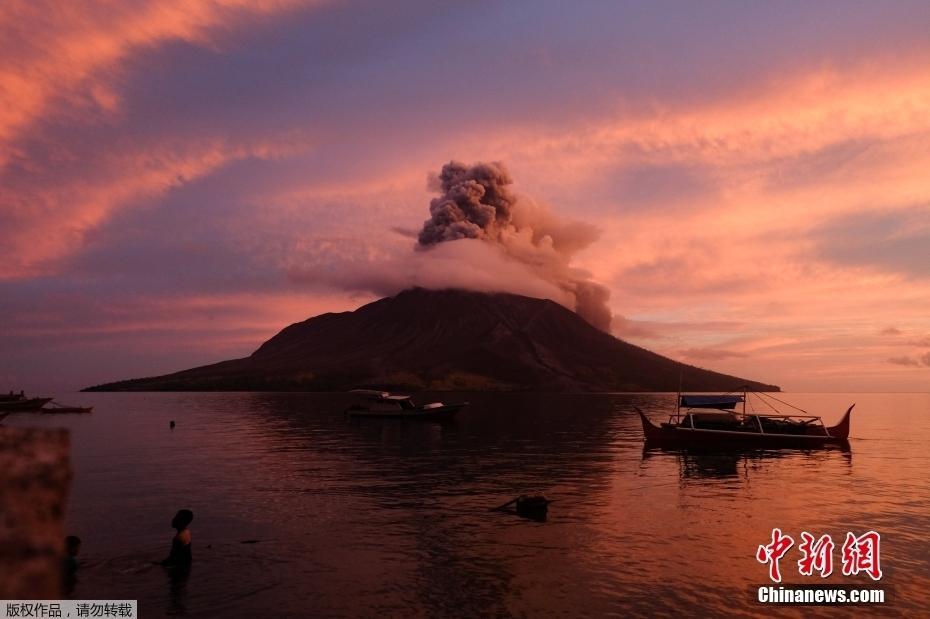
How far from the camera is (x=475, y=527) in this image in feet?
101

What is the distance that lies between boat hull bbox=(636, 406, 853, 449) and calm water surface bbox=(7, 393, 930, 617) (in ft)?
13.2

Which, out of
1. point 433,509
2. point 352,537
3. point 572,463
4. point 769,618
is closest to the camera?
point 769,618

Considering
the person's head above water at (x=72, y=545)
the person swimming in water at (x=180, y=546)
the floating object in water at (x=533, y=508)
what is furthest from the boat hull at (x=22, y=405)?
the floating object in water at (x=533, y=508)

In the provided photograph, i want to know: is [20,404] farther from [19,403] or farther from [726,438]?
[726,438]

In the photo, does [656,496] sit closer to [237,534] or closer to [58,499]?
[237,534]

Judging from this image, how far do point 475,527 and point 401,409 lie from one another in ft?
258

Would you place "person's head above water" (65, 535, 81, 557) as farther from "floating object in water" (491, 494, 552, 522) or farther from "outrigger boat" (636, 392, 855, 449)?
"outrigger boat" (636, 392, 855, 449)

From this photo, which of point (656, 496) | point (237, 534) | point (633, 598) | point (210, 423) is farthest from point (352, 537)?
point (210, 423)

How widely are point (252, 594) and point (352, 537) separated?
7762 mm

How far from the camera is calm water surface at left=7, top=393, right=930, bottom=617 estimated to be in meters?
21.4

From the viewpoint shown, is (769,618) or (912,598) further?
(912,598)

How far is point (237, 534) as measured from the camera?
30016 millimetres

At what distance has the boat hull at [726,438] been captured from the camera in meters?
69.9

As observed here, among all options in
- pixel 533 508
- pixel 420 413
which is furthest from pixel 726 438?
pixel 420 413
